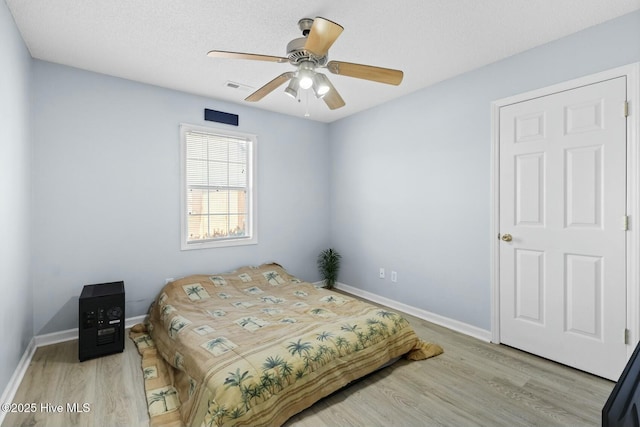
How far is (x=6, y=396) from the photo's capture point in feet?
6.21

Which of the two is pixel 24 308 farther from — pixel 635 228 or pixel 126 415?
pixel 635 228

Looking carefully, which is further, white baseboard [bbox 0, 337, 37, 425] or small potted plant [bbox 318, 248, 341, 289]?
small potted plant [bbox 318, 248, 341, 289]

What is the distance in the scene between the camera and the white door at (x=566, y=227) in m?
2.14

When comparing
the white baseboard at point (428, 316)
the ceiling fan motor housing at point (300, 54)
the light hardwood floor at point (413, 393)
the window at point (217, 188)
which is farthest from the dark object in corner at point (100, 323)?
the white baseboard at point (428, 316)

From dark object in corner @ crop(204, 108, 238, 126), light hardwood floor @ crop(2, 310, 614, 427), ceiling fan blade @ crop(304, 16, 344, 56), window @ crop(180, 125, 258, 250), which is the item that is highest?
dark object in corner @ crop(204, 108, 238, 126)

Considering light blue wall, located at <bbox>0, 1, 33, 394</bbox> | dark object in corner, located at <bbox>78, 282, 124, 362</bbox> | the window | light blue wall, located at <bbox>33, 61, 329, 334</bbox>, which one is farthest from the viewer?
the window

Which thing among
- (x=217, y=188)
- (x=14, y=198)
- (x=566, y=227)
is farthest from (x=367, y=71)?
(x=14, y=198)

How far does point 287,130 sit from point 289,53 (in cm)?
232

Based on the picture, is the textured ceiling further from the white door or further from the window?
the window

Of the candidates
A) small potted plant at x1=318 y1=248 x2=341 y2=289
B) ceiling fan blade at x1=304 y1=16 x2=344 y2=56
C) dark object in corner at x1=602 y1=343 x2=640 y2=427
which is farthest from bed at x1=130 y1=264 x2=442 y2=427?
ceiling fan blade at x1=304 y1=16 x2=344 y2=56

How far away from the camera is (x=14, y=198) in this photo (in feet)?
6.97

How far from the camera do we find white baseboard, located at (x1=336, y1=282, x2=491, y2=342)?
289 cm

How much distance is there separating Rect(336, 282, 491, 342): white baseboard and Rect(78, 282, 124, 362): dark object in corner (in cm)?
277

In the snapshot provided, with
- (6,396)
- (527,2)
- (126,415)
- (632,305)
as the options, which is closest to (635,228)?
(632,305)
